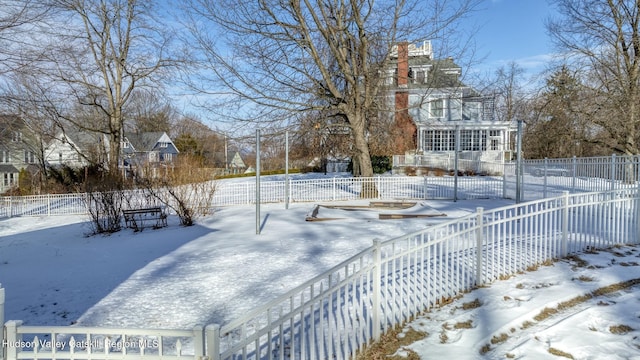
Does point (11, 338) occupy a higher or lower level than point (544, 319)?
higher

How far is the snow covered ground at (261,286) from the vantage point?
13.3 ft

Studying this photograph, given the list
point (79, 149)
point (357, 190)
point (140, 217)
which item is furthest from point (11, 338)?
point (79, 149)

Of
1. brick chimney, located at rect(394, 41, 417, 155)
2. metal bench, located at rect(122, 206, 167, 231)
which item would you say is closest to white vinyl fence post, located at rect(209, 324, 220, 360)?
metal bench, located at rect(122, 206, 167, 231)

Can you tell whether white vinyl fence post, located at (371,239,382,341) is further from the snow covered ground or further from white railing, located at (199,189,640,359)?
the snow covered ground

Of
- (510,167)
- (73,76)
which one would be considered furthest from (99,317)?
(73,76)

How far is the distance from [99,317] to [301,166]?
3559 centimetres

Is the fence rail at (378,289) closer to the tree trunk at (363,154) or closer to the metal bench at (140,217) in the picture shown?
the metal bench at (140,217)

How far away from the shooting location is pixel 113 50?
2462 cm

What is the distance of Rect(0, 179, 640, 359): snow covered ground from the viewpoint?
13.3 feet

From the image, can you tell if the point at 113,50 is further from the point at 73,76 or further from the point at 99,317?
the point at 99,317

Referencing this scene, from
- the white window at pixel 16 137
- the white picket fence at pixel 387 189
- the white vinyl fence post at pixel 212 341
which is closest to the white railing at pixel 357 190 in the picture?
the white picket fence at pixel 387 189

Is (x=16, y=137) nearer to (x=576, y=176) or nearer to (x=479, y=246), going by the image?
(x=479, y=246)

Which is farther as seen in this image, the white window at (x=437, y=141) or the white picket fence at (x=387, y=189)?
the white window at (x=437, y=141)

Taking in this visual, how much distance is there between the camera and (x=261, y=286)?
6.18 metres
